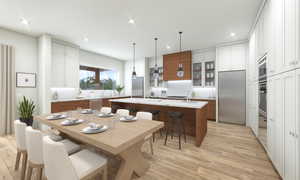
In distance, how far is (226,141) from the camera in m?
3.04

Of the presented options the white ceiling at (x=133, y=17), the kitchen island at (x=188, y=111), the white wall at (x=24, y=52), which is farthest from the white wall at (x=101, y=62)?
the kitchen island at (x=188, y=111)

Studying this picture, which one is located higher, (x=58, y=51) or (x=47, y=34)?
(x=47, y=34)

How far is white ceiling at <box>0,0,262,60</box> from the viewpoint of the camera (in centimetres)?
247

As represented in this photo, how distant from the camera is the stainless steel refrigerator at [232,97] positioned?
438 cm

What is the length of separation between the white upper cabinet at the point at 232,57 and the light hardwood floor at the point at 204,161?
2553mm

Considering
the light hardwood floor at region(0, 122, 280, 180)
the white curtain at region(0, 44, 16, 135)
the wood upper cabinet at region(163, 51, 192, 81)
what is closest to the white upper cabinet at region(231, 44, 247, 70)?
the wood upper cabinet at region(163, 51, 192, 81)

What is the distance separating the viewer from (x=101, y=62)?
240 inches

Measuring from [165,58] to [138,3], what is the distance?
3.74 m

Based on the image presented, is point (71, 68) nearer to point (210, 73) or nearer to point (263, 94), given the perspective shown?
point (210, 73)

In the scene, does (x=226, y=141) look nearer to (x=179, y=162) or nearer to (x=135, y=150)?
(x=179, y=162)

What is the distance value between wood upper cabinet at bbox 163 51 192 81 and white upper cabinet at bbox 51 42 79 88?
150 inches

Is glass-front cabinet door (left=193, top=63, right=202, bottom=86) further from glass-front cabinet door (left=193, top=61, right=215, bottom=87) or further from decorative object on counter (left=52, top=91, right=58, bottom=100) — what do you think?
decorative object on counter (left=52, top=91, right=58, bottom=100)

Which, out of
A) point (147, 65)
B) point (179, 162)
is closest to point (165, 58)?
point (147, 65)

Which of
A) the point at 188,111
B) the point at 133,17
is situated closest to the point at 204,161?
the point at 188,111
